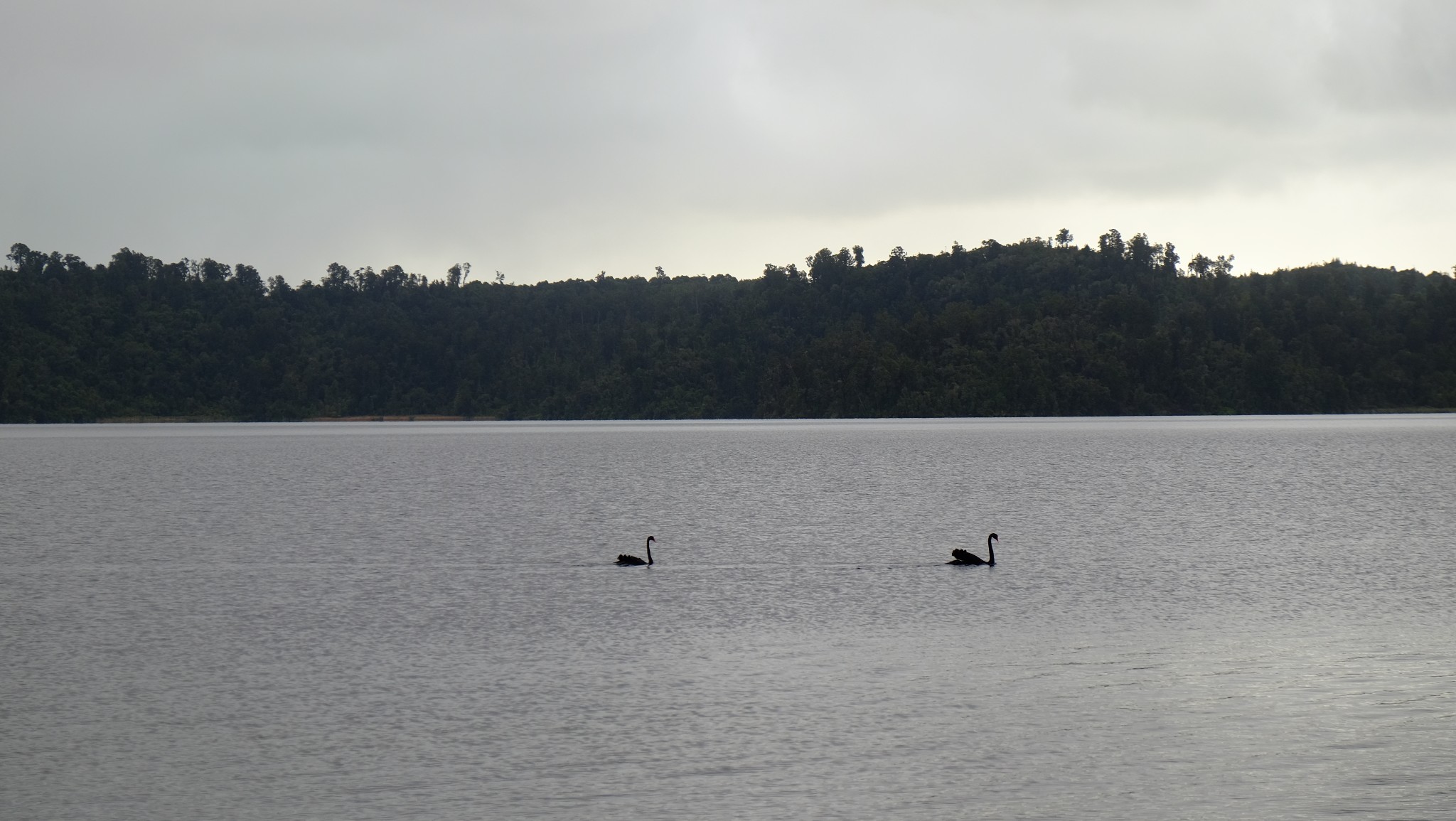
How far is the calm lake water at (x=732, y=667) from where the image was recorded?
16516 millimetres

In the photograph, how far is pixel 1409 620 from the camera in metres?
28.2

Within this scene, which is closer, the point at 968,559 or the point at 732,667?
the point at 732,667

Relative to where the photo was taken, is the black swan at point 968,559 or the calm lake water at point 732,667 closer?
the calm lake water at point 732,667

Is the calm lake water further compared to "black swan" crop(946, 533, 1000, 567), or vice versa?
"black swan" crop(946, 533, 1000, 567)

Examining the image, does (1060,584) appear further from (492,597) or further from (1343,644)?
(492,597)

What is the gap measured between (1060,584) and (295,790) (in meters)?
23.2

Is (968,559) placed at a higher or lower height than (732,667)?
higher

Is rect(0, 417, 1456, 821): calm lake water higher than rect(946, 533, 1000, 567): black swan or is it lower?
lower

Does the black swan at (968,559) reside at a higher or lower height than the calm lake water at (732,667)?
higher

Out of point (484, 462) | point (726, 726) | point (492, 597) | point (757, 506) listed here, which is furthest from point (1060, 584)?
point (484, 462)

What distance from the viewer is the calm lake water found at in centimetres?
1652

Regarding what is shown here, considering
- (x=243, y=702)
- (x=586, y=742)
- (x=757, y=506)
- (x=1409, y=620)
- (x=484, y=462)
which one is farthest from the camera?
(x=484, y=462)

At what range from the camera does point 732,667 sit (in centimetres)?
2408

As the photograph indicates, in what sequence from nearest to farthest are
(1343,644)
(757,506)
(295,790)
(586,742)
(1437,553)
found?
1. (295,790)
2. (586,742)
3. (1343,644)
4. (1437,553)
5. (757,506)
